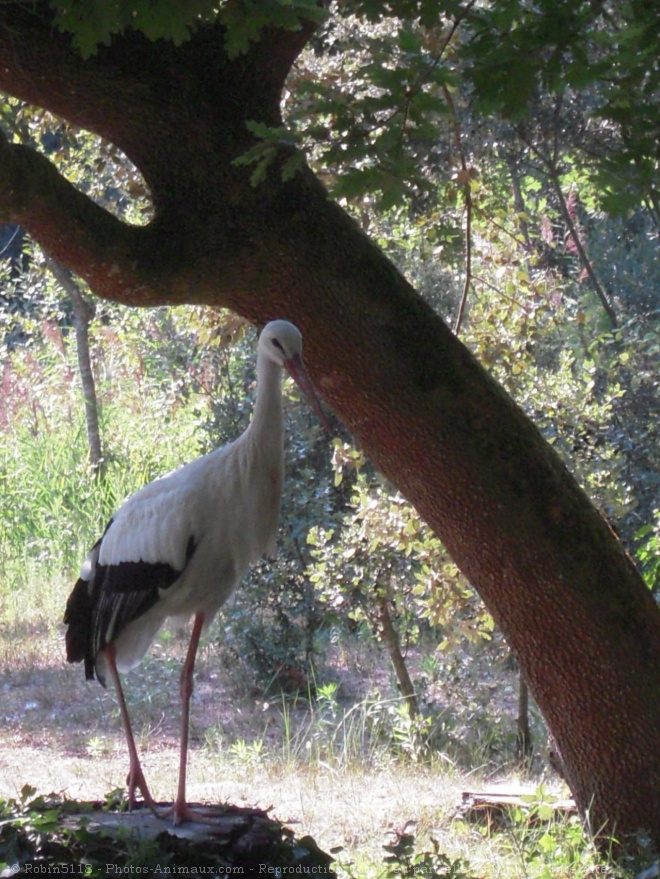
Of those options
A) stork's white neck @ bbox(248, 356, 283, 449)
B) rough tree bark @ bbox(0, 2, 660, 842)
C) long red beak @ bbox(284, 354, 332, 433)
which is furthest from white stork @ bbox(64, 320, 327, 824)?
rough tree bark @ bbox(0, 2, 660, 842)

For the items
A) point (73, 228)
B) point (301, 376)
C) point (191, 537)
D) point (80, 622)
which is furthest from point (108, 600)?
point (73, 228)

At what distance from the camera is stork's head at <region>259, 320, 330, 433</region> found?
3.52 m

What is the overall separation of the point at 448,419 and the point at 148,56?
1558 mm

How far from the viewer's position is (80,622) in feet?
13.6

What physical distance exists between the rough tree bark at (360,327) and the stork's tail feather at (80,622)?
1123mm

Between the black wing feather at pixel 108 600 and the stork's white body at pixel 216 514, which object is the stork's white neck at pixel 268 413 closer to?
the stork's white body at pixel 216 514

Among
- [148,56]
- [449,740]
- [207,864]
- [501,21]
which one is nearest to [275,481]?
[207,864]

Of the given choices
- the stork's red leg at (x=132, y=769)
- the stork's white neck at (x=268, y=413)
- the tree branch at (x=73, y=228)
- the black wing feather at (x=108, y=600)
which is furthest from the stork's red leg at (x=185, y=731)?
the tree branch at (x=73, y=228)

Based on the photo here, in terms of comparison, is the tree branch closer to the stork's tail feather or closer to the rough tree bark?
the rough tree bark

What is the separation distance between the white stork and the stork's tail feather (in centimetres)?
6

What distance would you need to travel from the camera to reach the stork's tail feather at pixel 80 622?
415 cm

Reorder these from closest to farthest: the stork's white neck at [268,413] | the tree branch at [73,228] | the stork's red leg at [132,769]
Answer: the tree branch at [73,228] → the stork's white neck at [268,413] → the stork's red leg at [132,769]

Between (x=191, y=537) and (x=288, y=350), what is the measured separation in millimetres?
765

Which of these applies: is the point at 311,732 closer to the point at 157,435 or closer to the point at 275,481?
the point at 275,481
